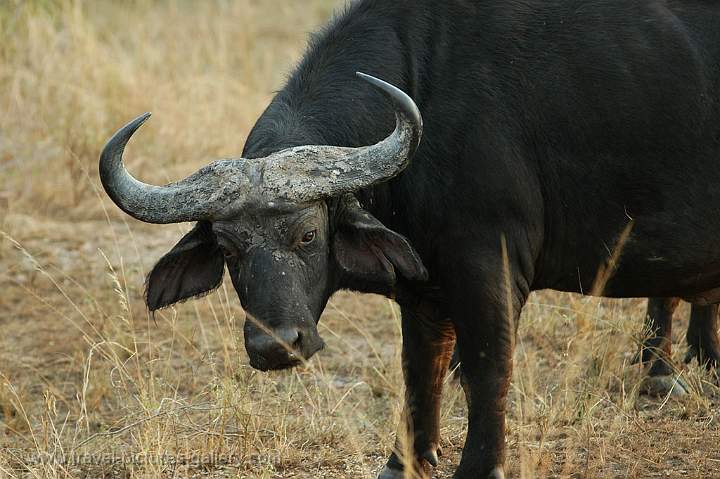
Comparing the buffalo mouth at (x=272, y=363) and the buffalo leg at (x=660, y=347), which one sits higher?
the buffalo mouth at (x=272, y=363)

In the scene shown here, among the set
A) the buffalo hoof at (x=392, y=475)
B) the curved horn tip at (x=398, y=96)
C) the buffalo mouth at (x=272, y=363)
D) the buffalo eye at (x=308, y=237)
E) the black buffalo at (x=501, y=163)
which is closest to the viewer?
the curved horn tip at (x=398, y=96)

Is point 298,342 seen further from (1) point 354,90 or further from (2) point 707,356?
(2) point 707,356

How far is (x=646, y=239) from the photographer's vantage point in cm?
494

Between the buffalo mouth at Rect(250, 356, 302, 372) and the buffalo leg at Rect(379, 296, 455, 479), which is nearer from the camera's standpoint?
the buffalo mouth at Rect(250, 356, 302, 372)

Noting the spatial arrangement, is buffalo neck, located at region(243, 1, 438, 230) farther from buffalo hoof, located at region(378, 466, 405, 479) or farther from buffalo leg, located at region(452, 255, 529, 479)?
buffalo hoof, located at region(378, 466, 405, 479)

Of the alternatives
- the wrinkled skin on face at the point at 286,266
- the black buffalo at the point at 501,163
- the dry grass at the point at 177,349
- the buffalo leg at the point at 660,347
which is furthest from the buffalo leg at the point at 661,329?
the wrinkled skin on face at the point at 286,266

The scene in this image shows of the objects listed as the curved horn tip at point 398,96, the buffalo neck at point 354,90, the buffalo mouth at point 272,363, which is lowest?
the buffalo mouth at point 272,363

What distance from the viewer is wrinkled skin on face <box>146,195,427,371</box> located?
443 cm

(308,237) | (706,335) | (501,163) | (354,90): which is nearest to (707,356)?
(706,335)

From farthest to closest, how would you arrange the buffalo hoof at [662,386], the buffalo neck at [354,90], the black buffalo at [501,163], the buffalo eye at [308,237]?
the buffalo hoof at [662,386]
the buffalo neck at [354,90]
the black buffalo at [501,163]
the buffalo eye at [308,237]

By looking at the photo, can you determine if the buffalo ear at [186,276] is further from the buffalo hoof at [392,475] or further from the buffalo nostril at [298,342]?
the buffalo hoof at [392,475]

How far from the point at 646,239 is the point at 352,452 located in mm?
1672

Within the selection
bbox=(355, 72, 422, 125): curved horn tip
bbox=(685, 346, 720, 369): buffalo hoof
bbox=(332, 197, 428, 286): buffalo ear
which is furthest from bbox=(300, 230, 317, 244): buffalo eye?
bbox=(685, 346, 720, 369): buffalo hoof

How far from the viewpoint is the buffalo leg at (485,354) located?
189 inches
